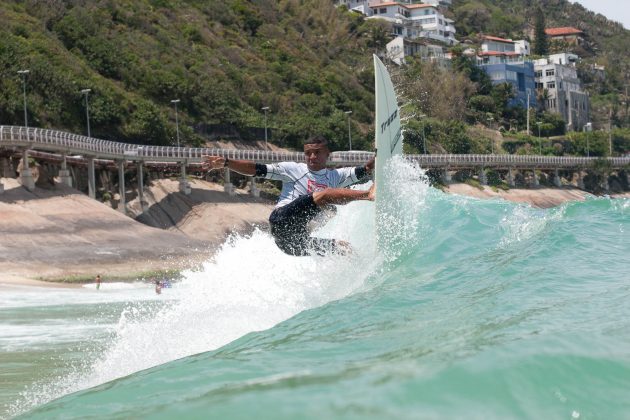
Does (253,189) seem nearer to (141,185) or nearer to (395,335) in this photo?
(141,185)

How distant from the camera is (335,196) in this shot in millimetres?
9844

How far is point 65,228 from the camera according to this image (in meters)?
37.3

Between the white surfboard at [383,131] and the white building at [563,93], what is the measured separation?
112729 millimetres

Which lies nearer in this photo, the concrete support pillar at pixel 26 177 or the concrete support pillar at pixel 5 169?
the concrete support pillar at pixel 26 177

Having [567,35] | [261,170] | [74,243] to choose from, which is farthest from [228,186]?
[567,35]

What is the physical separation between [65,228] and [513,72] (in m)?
91.3

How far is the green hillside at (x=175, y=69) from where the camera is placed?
194ft

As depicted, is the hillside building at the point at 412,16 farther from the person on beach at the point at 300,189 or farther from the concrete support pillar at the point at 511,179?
the person on beach at the point at 300,189

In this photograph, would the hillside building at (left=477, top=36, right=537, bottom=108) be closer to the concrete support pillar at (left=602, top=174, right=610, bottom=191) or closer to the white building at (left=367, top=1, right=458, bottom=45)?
the white building at (left=367, top=1, right=458, bottom=45)

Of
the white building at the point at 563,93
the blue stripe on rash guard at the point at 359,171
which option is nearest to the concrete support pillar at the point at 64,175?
the blue stripe on rash guard at the point at 359,171

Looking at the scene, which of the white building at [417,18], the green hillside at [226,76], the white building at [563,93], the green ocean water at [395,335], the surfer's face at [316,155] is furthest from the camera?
the white building at [417,18]

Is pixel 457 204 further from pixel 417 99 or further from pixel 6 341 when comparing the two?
pixel 417 99

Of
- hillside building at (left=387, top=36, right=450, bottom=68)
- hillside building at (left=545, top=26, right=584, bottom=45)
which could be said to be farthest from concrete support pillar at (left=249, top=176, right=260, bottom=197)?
hillside building at (left=545, top=26, right=584, bottom=45)

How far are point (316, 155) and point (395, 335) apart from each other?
12.9 feet
